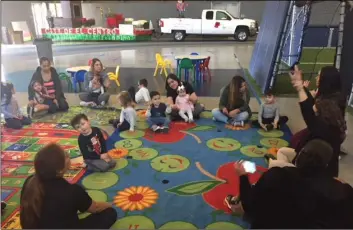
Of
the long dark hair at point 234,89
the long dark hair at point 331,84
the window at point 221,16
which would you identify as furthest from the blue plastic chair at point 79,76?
the window at point 221,16

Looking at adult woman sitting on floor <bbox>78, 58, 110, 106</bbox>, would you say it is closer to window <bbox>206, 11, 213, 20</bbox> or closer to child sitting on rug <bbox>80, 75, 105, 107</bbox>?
child sitting on rug <bbox>80, 75, 105, 107</bbox>

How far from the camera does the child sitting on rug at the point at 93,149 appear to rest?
351 centimetres

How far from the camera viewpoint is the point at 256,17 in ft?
52.6

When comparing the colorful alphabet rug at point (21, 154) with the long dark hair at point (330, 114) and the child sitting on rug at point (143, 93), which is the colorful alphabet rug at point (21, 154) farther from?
the long dark hair at point (330, 114)

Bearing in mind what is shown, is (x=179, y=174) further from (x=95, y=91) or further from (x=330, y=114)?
(x=95, y=91)

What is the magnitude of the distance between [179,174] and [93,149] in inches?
40.1

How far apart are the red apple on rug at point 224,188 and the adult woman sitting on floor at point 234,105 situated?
1.35m

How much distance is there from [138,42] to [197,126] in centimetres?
1200

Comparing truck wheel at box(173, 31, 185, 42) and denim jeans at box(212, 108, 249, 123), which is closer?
denim jeans at box(212, 108, 249, 123)

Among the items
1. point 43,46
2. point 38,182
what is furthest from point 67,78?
point 38,182

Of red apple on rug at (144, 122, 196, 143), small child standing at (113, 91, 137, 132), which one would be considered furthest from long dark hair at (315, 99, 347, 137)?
small child standing at (113, 91, 137, 132)

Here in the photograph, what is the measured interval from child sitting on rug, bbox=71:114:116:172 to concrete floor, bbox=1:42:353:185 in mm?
2704

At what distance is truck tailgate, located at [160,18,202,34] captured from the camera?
1537cm

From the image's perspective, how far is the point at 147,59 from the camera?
11.4 m
